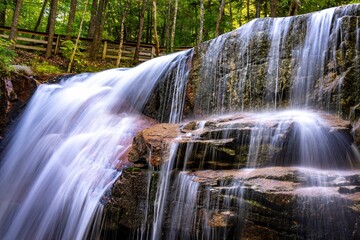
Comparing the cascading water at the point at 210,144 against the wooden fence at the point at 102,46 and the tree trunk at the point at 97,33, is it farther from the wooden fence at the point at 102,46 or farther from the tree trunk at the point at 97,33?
the wooden fence at the point at 102,46

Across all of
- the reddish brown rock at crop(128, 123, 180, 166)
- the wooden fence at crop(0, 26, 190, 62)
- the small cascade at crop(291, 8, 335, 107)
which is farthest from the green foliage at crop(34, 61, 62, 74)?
the small cascade at crop(291, 8, 335, 107)

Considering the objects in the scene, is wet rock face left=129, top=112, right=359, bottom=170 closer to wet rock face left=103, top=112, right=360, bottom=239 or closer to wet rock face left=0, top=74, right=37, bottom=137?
wet rock face left=103, top=112, right=360, bottom=239

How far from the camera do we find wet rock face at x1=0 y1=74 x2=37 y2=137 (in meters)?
9.31

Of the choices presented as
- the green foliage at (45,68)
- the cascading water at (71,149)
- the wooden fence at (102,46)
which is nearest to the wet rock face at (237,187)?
the cascading water at (71,149)

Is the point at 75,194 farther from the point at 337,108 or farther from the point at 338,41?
the point at 338,41

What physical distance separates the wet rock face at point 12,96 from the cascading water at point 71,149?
25cm

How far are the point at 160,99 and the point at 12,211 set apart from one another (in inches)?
189

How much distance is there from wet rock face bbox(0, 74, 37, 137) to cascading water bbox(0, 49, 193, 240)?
254 mm

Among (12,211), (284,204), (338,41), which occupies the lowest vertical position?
(12,211)

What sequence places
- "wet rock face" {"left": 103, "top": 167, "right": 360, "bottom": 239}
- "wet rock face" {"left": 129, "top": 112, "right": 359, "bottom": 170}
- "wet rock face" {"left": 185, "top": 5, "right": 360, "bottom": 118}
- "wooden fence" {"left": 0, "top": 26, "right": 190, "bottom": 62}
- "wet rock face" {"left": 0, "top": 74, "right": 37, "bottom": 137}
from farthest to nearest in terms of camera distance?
"wooden fence" {"left": 0, "top": 26, "right": 190, "bottom": 62}, "wet rock face" {"left": 0, "top": 74, "right": 37, "bottom": 137}, "wet rock face" {"left": 185, "top": 5, "right": 360, "bottom": 118}, "wet rock face" {"left": 129, "top": 112, "right": 359, "bottom": 170}, "wet rock face" {"left": 103, "top": 167, "right": 360, "bottom": 239}

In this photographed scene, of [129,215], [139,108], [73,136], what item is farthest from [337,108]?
[73,136]

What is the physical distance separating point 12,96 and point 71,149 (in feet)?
10.6

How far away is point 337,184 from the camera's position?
169 inches

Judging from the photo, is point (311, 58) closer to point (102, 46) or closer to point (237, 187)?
point (237, 187)
